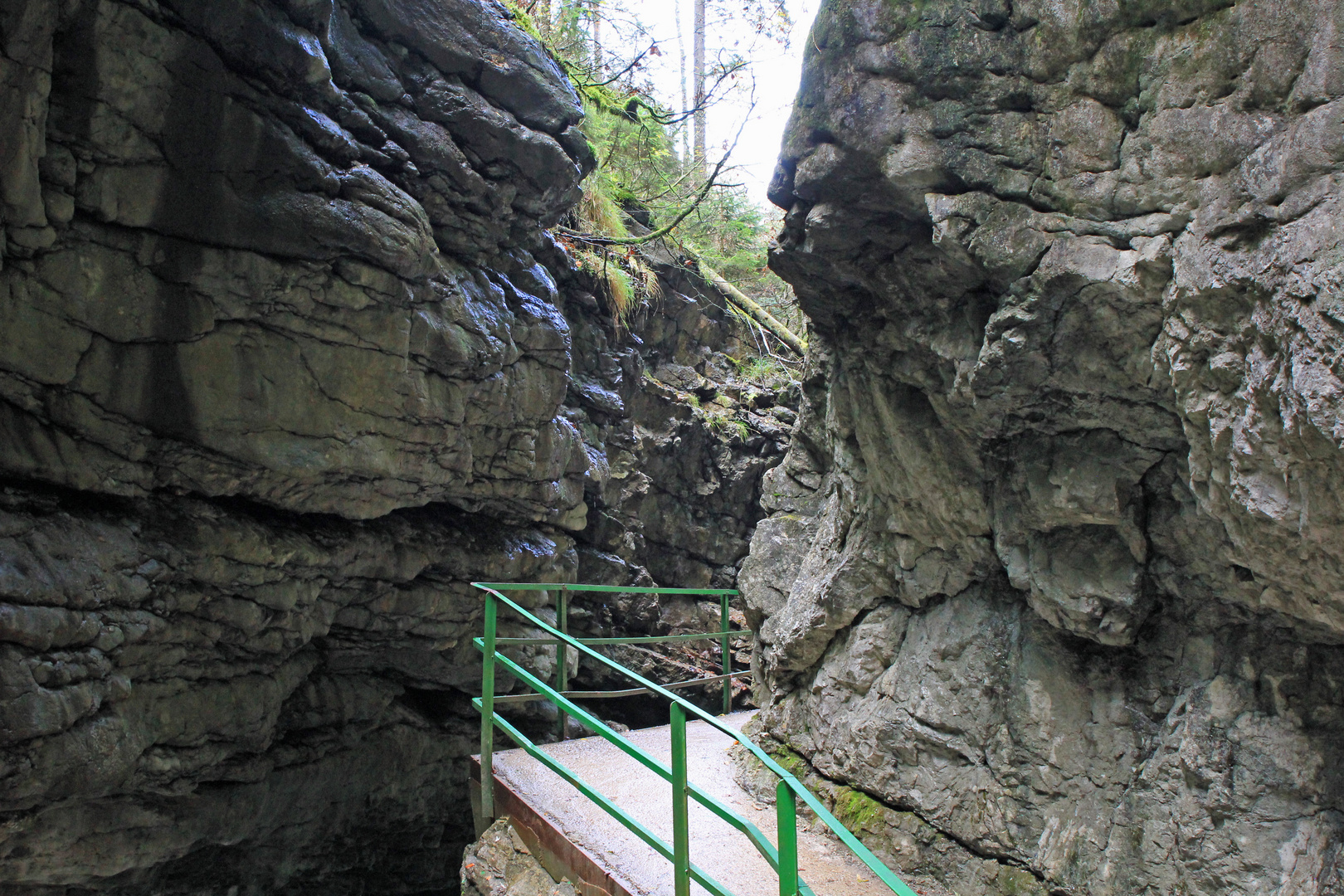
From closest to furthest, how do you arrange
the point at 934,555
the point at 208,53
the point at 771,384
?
the point at 934,555, the point at 208,53, the point at 771,384

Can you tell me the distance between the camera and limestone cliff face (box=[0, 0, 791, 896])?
5.55 m

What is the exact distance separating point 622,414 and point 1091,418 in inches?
312

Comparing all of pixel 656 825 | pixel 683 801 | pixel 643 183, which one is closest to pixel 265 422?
pixel 656 825

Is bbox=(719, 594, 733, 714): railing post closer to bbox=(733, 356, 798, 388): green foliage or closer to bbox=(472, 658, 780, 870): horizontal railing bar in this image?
bbox=(472, 658, 780, 870): horizontal railing bar

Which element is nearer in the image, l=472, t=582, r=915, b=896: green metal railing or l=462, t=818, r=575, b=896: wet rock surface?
l=472, t=582, r=915, b=896: green metal railing

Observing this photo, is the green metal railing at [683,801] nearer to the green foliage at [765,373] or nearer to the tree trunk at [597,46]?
the tree trunk at [597,46]

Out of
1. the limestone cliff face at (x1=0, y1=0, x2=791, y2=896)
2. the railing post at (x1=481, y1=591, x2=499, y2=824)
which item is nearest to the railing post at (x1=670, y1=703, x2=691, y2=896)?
the railing post at (x1=481, y1=591, x2=499, y2=824)

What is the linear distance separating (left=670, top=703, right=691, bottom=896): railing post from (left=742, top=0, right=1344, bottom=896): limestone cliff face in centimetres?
159

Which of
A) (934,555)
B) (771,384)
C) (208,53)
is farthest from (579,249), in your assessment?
(934,555)

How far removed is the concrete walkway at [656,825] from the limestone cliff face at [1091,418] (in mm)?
365

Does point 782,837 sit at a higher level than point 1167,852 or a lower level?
higher

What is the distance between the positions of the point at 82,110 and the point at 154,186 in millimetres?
608

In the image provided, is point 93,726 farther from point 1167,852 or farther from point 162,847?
point 1167,852

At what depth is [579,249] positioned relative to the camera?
1098 centimetres
